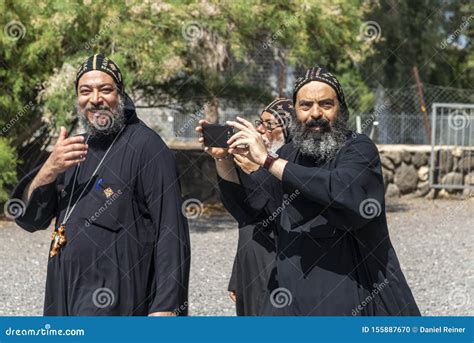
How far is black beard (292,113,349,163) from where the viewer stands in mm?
3377

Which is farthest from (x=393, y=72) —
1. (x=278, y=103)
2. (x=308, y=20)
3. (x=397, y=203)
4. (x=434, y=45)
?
(x=278, y=103)

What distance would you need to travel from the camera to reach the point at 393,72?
25.4 m

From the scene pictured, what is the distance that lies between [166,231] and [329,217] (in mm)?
727

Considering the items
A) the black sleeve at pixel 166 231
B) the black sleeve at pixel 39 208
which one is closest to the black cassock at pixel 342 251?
the black sleeve at pixel 166 231

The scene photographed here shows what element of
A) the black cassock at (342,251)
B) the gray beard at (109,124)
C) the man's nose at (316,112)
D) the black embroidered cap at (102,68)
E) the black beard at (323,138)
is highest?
the black embroidered cap at (102,68)

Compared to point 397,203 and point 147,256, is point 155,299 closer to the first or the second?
point 147,256

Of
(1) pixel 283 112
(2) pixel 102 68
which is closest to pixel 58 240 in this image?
(2) pixel 102 68

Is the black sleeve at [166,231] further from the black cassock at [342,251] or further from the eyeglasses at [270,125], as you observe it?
the eyeglasses at [270,125]

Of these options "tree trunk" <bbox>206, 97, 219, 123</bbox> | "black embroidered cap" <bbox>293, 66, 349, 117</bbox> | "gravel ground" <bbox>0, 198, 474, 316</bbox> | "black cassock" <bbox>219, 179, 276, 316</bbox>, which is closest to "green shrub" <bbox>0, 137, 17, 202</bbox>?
"gravel ground" <bbox>0, 198, 474, 316</bbox>

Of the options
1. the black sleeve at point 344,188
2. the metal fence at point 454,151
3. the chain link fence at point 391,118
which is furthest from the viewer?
the chain link fence at point 391,118

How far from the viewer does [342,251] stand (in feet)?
10.9

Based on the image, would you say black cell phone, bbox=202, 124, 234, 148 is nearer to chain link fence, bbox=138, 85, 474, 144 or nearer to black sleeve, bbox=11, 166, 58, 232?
black sleeve, bbox=11, 166, 58, 232

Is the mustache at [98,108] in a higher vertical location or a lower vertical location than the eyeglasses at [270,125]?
lower

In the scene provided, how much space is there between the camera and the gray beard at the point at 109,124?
3775 millimetres
